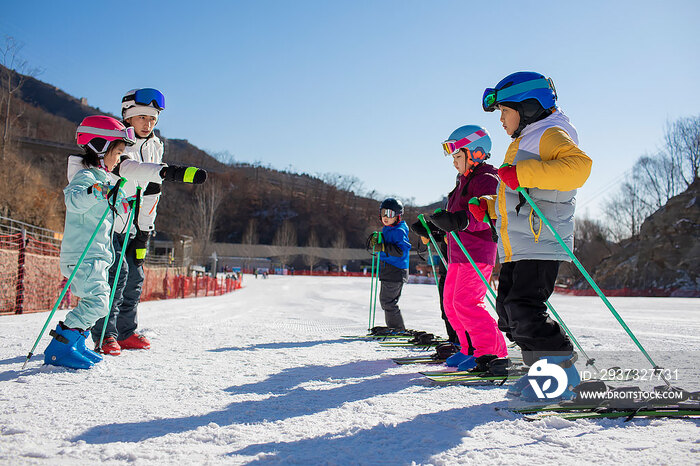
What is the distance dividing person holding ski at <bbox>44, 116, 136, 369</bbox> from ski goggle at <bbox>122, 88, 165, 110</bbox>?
2.41 ft

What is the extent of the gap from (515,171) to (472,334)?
1.40 meters

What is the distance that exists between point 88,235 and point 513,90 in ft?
9.91

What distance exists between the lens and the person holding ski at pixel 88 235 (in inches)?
110

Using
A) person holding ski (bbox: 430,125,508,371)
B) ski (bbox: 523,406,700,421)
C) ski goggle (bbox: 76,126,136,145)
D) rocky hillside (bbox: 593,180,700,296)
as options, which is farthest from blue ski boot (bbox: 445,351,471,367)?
rocky hillside (bbox: 593,180,700,296)

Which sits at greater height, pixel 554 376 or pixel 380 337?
pixel 554 376

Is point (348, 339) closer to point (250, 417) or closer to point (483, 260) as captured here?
point (483, 260)

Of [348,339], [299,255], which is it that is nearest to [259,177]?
[299,255]

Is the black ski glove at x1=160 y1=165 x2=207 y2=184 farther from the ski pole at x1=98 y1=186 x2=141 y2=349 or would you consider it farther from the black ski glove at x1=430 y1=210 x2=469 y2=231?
the black ski glove at x1=430 y1=210 x2=469 y2=231

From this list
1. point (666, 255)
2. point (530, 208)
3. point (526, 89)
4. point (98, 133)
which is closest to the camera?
point (530, 208)

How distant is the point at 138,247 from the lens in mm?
3826

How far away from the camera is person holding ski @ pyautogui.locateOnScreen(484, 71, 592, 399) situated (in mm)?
2182

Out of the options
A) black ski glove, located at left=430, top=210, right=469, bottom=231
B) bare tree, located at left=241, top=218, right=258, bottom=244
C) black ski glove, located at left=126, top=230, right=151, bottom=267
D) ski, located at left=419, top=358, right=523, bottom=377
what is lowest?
ski, located at left=419, top=358, right=523, bottom=377

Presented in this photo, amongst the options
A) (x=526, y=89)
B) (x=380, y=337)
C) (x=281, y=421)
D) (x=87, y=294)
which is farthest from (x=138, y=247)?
(x=526, y=89)

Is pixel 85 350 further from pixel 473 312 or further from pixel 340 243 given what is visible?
pixel 340 243
